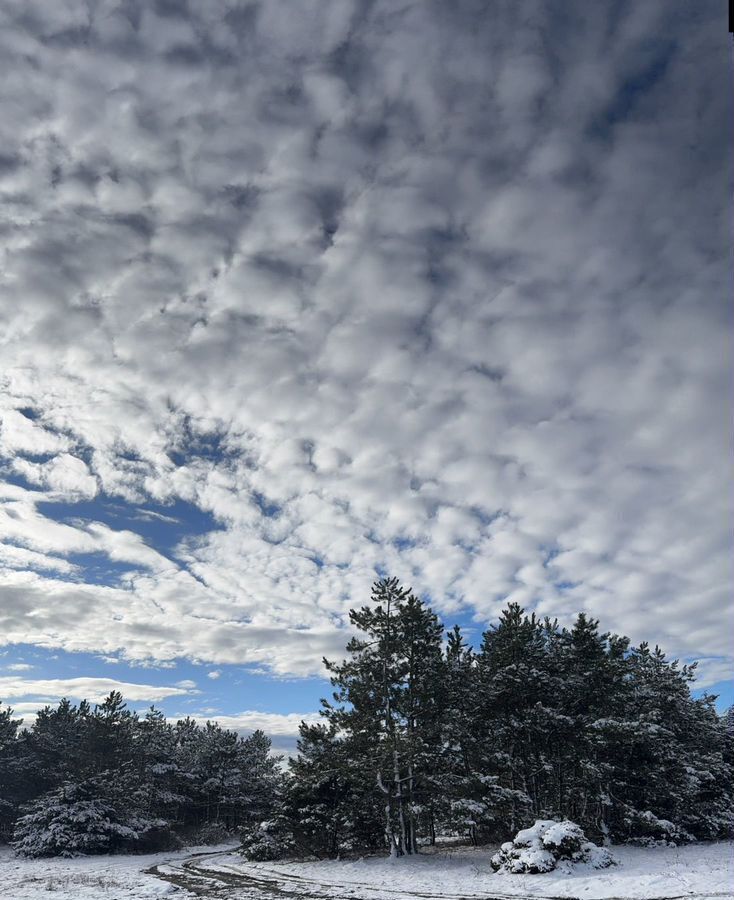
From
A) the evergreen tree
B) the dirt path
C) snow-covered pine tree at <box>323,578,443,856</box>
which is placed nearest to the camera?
the dirt path

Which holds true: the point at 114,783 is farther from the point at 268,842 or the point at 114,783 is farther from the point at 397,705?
the point at 397,705

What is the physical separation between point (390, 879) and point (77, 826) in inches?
1145

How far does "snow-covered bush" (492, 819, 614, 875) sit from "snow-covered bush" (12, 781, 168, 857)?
107 ft

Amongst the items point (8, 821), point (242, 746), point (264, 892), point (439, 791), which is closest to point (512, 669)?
point (439, 791)

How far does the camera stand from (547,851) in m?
23.1

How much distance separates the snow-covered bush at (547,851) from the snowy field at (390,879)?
486 millimetres

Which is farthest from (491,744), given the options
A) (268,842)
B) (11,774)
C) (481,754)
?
(11,774)

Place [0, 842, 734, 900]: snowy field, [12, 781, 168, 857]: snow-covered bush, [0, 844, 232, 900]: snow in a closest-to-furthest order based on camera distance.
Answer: [0, 842, 734, 900]: snowy field < [0, 844, 232, 900]: snow < [12, 781, 168, 857]: snow-covered bush

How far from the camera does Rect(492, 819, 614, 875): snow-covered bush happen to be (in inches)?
892

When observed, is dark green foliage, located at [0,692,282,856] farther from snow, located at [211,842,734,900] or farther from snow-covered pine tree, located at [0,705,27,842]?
snow, located at [211,842,734,900]

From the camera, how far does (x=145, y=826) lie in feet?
145

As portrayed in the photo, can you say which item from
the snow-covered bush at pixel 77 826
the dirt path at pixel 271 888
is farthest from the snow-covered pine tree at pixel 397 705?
the snow-covered bush at pixel 77 826

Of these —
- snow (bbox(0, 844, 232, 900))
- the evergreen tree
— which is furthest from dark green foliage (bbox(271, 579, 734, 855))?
the evergreen tree

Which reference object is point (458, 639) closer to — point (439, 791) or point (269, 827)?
point (439, 791)
